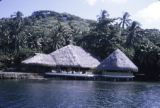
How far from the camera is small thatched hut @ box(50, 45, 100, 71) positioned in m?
52.9

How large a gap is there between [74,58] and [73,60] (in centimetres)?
54

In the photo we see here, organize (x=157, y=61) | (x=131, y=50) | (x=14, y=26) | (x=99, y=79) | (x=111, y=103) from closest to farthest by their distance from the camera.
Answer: (x=111, y=103)
(x=99, y=79)
(x=157, y=61)
(x=131, y=50)
(x=14, y=26)

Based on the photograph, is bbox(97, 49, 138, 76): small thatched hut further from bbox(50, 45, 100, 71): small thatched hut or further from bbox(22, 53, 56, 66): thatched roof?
bbox(22, 53, 56, 66): thatched roof

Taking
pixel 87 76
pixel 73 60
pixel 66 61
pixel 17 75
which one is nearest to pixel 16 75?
pixel 17 75

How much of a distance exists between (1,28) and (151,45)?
31950 millimetres

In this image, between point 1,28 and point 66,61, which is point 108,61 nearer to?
point 66,61

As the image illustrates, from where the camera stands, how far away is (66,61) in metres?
53.2

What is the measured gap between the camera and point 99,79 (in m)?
51.5

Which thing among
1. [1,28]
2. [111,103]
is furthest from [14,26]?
[111,103]

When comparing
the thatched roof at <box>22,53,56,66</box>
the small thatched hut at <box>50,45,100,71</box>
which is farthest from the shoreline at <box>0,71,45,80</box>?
the small thatched hut at <box>50,45,100,71</box>

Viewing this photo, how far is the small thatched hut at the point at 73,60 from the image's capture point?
52884 mm

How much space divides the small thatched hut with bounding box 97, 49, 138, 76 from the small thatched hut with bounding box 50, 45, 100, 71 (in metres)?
2.89

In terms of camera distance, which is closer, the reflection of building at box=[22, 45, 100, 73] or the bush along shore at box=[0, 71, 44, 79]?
the bush along shore at box=[0, 71, 44, 79]

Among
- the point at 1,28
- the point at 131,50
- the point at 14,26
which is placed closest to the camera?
the point at 131,50
